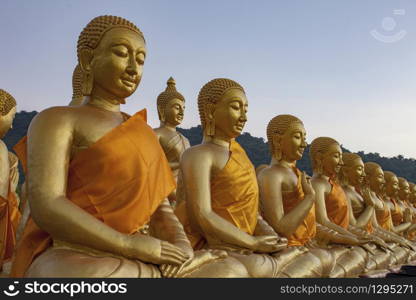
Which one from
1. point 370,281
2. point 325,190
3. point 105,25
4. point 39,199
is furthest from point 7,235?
point 325,190

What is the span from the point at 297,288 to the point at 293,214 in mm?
1666

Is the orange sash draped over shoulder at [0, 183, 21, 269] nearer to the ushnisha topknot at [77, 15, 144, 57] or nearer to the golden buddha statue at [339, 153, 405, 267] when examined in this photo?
the ushnisha topknot at [77, 15, 144, 57]

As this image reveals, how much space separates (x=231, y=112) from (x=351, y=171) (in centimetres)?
406

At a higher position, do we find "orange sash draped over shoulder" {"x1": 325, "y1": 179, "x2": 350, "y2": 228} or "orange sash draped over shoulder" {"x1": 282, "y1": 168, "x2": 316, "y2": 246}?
Answer: "orange sash draped over shoulder" {"x1": 325, "y1": 179, "x2": 350, "y2": 228}

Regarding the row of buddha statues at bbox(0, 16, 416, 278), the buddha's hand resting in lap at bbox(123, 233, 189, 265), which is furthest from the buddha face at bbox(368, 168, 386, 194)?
the buddha's hand resting in lap at bbox(123, 233, 189, 265)

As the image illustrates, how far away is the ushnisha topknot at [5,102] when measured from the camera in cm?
555

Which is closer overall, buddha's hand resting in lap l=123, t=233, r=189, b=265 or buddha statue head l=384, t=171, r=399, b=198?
buddha's hand resting in lap l=123, t=233, r=189, b=265

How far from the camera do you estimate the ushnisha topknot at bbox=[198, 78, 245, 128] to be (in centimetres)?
507

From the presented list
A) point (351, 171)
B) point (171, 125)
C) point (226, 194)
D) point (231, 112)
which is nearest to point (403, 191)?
point (351, 171)

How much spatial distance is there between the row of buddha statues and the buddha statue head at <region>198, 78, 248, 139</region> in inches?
0.4

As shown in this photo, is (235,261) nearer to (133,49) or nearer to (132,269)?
(132,269)

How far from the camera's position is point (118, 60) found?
3.55 m

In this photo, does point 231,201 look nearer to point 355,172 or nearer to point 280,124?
point 280,124

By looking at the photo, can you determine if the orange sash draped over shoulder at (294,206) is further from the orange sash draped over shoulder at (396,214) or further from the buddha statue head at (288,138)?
the orange sash draped over shoulder at (396,214)
